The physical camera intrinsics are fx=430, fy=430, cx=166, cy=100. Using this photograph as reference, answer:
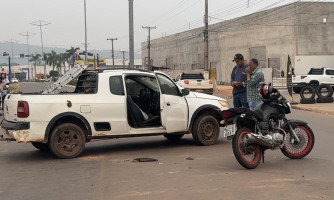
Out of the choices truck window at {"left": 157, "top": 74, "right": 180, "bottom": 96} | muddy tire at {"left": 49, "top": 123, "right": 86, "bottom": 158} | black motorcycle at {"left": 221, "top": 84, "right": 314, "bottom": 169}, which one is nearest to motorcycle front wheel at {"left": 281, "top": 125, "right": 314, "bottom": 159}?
black motorcycle at {"left": 221, "top": 84, "right": 314, "bottom": 169}

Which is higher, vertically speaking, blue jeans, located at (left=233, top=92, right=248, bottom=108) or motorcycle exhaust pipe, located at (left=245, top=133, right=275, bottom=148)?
blue jeans, located at (left=233, top=92, right=248, bottom=108)

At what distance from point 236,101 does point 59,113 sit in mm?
4010

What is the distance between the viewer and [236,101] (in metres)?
9.76

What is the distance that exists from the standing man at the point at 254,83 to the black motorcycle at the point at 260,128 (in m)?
1.23

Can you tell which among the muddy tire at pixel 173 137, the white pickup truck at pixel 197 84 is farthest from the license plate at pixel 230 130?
the white pickup truck at pixel 197 84

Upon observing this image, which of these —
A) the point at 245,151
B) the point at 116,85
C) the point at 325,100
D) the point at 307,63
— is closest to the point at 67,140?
the point at 116,85

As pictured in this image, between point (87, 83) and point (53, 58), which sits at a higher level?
point (53, 58)

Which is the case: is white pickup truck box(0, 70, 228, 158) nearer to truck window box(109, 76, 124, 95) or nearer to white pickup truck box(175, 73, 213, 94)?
truck window box(109, 76, 124, 95)

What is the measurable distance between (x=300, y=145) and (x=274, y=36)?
3657 centimetres

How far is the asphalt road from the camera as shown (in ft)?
18.4

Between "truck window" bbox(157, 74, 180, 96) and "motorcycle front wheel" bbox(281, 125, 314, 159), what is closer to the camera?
"motorcycle front wheel" bbox(281, 125, 314, 159)

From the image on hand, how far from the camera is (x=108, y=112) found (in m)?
8.32

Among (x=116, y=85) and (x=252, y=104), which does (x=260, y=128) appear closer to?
(x=252, y=104)

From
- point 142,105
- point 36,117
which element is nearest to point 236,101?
point 142,105
